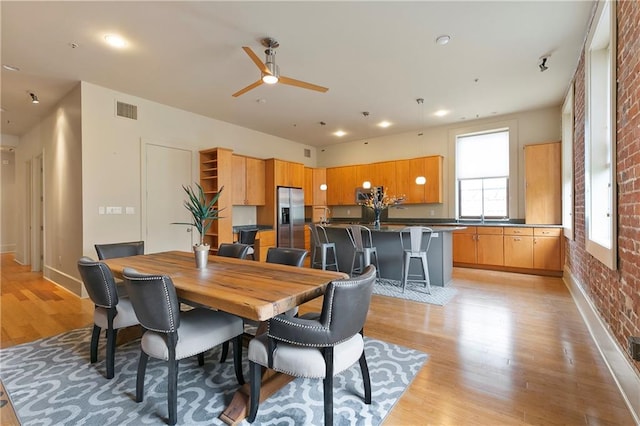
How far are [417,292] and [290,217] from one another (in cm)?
342

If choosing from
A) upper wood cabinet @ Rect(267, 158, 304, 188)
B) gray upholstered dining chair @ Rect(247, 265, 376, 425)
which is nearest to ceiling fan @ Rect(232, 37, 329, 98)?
gray upholstered dining chair @ Rect(247, 265, 376, 425)

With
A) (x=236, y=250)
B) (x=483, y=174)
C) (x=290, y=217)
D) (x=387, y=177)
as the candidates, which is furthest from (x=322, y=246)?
(x=483, y=174)

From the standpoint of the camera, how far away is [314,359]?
60.3 inches

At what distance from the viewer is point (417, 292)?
4.16 m

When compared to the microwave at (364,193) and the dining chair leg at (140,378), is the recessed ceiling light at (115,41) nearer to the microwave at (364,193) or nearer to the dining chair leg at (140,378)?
the dining chair leg at (140,378)

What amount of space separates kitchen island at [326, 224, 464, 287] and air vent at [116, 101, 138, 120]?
3.58 metres

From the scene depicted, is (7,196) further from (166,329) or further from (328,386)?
(328,386)

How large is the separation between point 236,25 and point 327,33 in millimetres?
888

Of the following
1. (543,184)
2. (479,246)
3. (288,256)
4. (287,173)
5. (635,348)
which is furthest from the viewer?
(287,173)

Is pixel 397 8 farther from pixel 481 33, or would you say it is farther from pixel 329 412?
pixel 329 412

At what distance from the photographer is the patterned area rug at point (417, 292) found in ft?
12.7

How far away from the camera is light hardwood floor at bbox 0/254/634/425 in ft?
5.79

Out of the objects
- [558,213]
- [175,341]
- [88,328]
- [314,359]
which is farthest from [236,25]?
[558,213]

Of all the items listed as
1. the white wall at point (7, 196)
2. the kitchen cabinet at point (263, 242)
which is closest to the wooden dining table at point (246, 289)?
the kitchen cabinet at point (263, 242)
